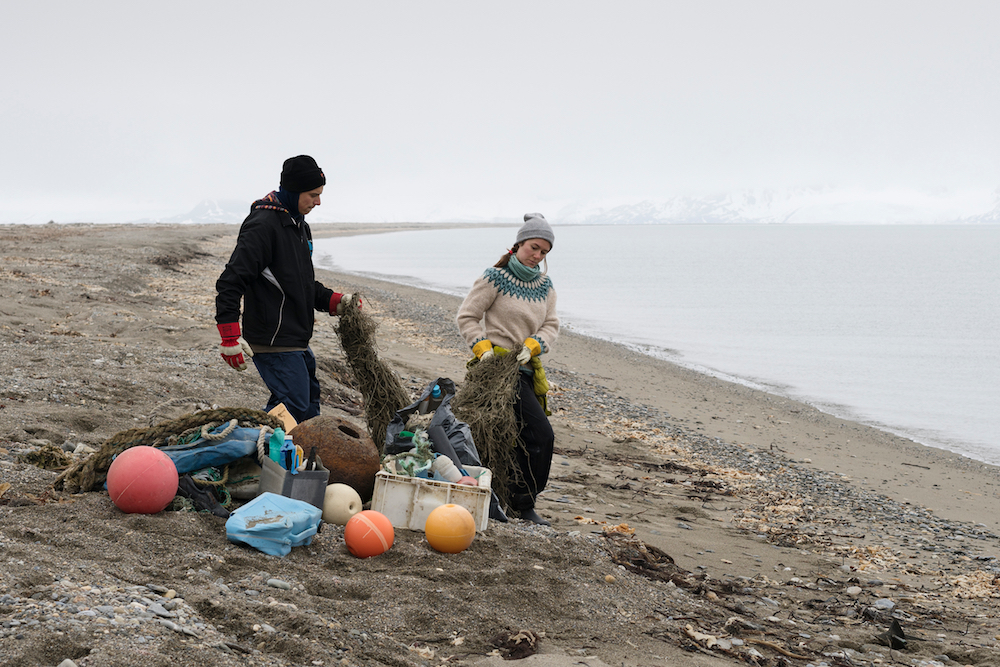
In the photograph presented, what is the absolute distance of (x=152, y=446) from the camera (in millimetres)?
4250

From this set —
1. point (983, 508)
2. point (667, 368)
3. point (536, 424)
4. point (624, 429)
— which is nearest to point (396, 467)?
point (536, 424)

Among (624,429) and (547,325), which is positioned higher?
(547,325)

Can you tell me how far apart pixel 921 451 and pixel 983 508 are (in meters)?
3.37

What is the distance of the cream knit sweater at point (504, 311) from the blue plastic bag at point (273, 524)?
→ 191 cm

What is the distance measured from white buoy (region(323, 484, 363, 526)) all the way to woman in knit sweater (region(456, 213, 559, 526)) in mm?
1396

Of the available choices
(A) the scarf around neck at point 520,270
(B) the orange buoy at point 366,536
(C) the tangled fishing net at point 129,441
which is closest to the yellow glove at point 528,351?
(A) the scarf around neck at point 520,270

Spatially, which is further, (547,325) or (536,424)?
(547,325)

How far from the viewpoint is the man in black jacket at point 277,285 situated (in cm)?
457

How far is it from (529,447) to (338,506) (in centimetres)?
154

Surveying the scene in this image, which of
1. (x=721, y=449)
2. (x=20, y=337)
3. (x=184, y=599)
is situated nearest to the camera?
(x=184, y=599)

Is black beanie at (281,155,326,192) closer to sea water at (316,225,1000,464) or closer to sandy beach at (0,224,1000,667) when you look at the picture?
sandy beach at (0,224,1000,667)

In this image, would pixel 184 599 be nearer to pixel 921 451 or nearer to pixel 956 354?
pixel 921 451

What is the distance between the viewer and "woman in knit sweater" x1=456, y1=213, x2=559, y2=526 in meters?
5.43

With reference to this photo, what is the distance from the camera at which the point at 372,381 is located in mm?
5996
